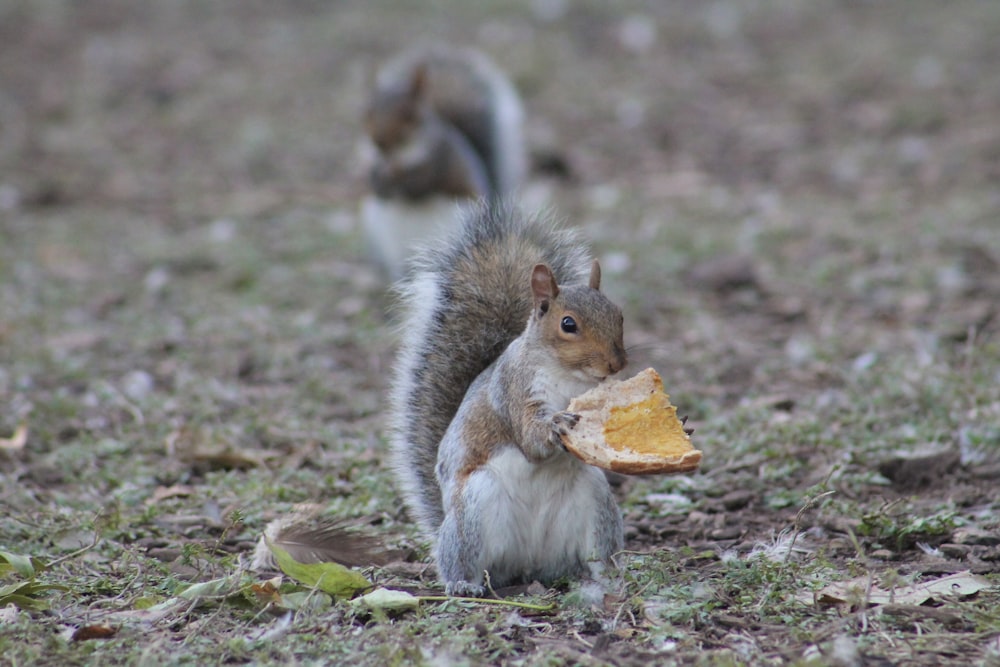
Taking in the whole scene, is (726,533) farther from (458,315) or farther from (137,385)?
(137,385)

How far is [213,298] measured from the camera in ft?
17.9

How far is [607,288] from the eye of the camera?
17.4 feet

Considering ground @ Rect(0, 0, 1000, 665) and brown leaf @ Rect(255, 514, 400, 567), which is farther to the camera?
brown leaf @ Rect(255, 514, 400, 567)

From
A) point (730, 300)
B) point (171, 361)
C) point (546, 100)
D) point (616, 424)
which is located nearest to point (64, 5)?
point (546, 100)

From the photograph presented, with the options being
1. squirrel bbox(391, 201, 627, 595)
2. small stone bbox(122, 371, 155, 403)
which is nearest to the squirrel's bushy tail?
squirrel bbox(391, 201, 627, 595)

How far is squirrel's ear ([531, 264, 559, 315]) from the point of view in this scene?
8.42 ft

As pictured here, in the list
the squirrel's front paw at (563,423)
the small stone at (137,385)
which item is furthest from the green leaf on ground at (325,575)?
the small stone at (137,385)

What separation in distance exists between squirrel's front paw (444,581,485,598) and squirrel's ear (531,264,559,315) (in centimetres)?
61

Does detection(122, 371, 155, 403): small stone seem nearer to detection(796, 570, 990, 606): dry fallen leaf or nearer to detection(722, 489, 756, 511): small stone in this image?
detection(722, 489, 756, 511): small stone

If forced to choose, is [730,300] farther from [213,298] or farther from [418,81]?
[213,298]

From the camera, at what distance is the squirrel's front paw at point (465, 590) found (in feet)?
8.32

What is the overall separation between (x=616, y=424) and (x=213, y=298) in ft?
11.2

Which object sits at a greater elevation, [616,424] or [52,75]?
[52,75]

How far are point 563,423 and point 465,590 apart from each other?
441mm
